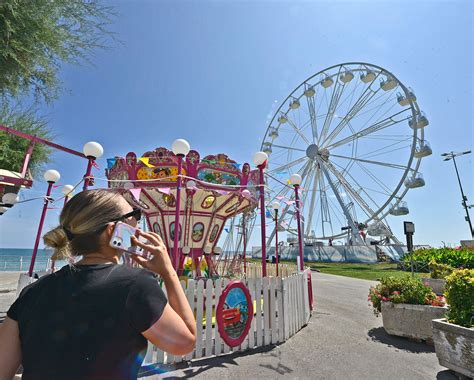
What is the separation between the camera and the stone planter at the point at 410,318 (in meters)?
Answer: 4.77

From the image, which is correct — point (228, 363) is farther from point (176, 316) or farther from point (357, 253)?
point (357, 253)

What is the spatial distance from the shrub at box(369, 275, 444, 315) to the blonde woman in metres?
5.34

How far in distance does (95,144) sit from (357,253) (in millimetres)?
25868

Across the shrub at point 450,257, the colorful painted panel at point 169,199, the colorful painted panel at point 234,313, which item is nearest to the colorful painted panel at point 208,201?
the colorful painted panel at point 169,199

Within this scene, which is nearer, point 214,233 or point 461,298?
point 461,298

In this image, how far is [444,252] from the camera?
53.7ft

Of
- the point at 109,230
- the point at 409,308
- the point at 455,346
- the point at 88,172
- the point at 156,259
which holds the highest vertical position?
the point at 88,172

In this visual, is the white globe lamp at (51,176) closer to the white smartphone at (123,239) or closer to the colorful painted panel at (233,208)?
the colorful painted panel at (233,208)

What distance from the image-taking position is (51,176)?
24.1ft

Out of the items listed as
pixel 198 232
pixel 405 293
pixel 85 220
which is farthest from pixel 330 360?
pixel 198 232

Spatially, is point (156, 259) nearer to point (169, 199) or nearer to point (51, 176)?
point (51, 176)

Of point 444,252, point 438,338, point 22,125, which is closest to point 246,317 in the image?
point 438,338

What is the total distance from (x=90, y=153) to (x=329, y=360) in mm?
5393

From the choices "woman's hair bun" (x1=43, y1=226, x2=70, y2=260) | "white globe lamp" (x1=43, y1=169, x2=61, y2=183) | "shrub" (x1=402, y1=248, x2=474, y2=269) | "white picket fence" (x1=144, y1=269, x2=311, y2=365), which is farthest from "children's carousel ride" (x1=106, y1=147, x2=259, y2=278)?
"shrub" (x1=402, y1=248, x2=474, y2=269)
